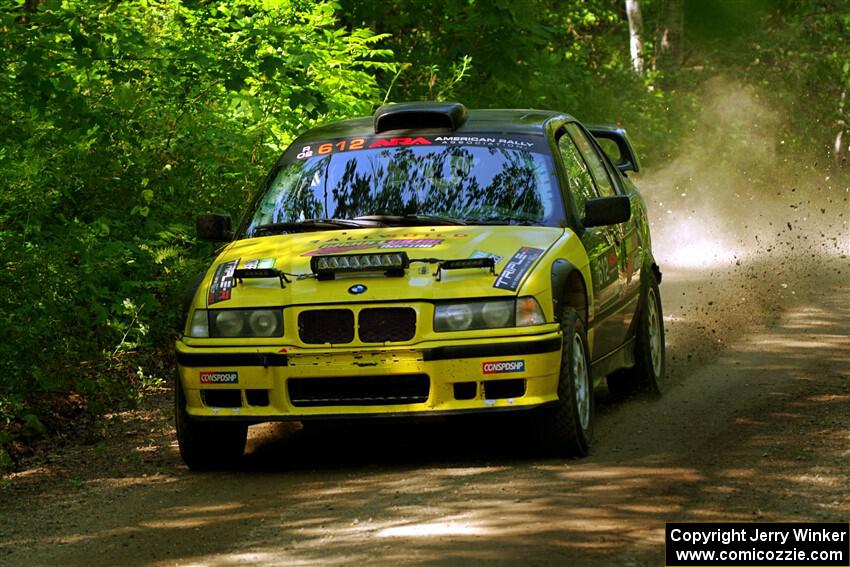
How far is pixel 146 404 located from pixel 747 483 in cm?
490

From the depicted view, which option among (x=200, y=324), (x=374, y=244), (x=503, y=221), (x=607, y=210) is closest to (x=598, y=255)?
(x=607, y=210)

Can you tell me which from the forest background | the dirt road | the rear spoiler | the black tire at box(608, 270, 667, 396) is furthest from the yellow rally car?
the rear spoiler

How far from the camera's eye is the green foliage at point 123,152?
10156mm

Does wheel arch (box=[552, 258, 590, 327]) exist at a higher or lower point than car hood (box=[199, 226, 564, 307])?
lower

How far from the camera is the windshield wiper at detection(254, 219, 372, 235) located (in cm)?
866

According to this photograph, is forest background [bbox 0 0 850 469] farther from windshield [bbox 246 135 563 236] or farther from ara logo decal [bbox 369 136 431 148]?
ara logo decal [bbox 369 136 431 148]

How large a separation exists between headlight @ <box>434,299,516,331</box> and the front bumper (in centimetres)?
8

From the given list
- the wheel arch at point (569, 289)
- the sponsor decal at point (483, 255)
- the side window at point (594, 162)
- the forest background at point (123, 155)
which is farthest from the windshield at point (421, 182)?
the forest background at point (123, 155)

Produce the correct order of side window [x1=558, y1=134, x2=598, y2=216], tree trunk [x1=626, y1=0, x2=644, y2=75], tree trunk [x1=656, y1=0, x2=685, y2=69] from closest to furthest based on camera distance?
side window [x1=558, y1=134, x2=598, y2=216]
tree trunk [x1=626, y1=0, x2=644, y2=75]
tree trunk [x1=656, y1=0, x2=685, y2=69]

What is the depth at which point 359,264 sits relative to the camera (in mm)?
7785

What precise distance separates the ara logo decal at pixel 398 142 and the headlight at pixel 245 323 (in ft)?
5.58

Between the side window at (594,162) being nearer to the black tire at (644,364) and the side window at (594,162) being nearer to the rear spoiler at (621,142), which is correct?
the black tire at (644,364)

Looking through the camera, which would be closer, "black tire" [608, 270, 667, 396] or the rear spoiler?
"black tire" [608, 270, 667, 396]

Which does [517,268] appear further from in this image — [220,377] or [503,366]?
[220,377]
